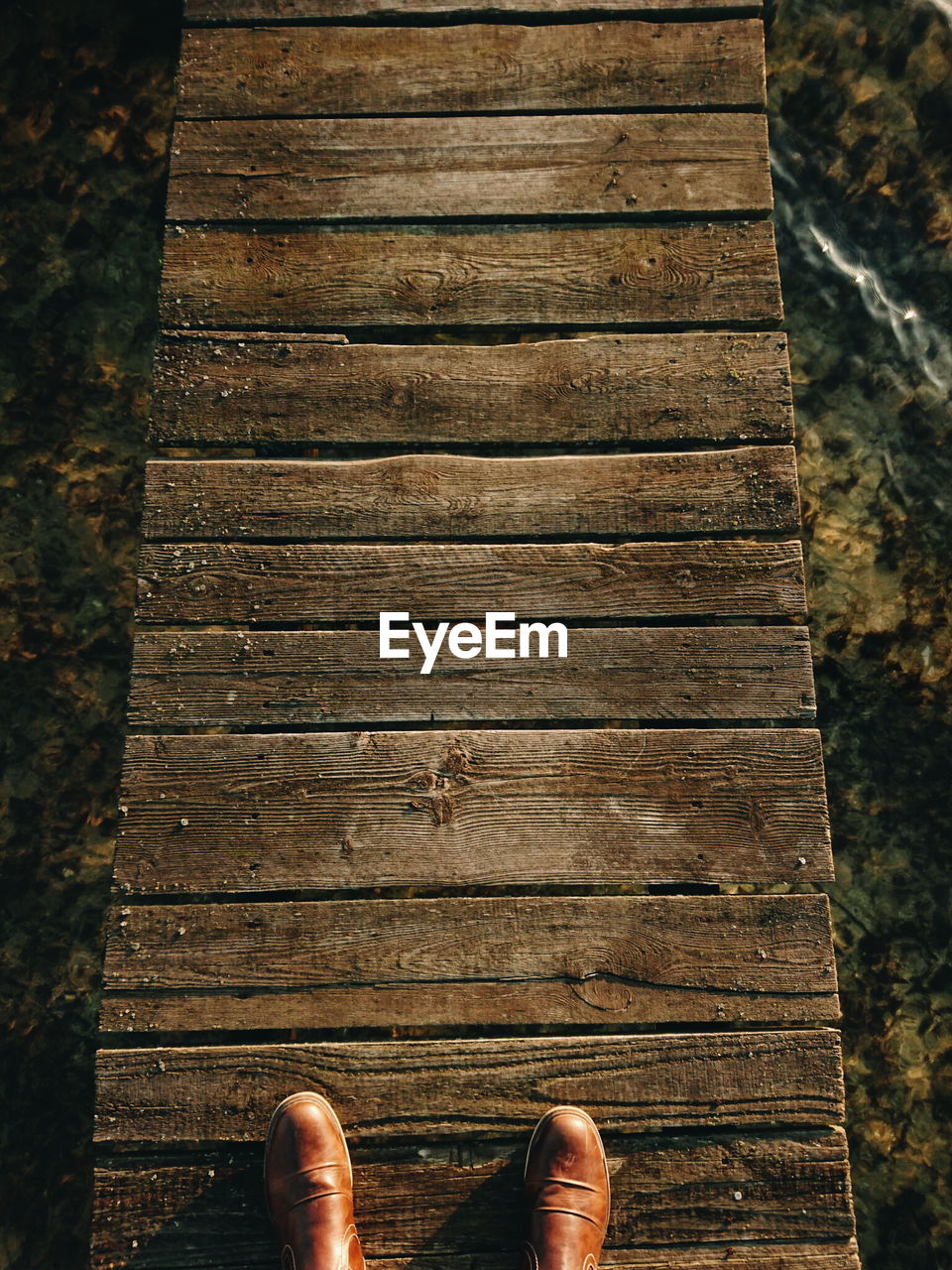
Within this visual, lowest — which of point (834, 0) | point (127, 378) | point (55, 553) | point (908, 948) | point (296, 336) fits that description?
point (908, 948)

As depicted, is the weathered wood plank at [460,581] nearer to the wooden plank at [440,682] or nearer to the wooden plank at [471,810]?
the wooden plank at [440,682]

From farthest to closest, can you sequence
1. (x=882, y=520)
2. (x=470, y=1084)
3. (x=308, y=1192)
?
1. (x=882, y=520)
2. (x=470, y=1084)
3. (x=308, y=1192)

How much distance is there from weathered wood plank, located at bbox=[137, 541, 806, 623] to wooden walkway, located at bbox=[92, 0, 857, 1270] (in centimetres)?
1

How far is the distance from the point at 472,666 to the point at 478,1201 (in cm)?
128

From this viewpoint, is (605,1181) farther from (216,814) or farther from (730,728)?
(216,814)

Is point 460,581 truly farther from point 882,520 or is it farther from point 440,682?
point 882,520

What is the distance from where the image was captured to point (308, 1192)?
183cm

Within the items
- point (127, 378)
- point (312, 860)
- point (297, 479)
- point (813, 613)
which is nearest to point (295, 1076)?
point (312, 860)

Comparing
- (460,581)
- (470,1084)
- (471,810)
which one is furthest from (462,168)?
(470,1084)

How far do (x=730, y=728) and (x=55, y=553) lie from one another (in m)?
2.33

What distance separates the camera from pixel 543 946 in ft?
6.56

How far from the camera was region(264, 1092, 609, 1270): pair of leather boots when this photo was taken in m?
1.83

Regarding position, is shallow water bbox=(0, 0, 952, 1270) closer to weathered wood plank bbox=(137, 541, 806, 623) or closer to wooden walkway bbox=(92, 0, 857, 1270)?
wooden walkway bbox=(92, 0, 857, 1270)

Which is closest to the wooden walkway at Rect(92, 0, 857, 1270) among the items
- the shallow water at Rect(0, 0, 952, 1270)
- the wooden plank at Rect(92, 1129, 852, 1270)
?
the wooden plank at Rect(92, 1129, 852, 1270)
